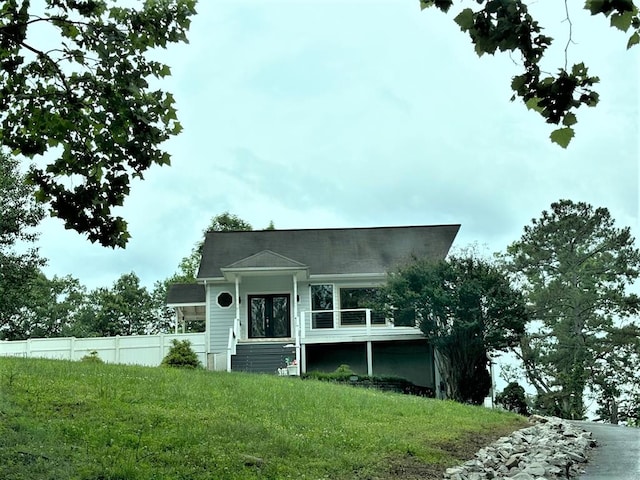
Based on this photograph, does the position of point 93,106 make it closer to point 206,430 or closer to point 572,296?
point 206,430

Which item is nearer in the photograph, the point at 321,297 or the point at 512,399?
the point at 512,399

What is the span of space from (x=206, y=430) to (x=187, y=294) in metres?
20.1

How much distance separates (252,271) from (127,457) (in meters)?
17.0

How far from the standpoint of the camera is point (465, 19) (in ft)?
17.3

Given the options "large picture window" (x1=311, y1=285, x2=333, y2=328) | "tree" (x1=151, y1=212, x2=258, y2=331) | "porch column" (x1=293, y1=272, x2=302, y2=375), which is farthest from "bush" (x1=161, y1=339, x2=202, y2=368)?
"tree" (x1=151, y1=212, x2=258, y2=331)

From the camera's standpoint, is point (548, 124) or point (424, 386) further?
point (424, 386)

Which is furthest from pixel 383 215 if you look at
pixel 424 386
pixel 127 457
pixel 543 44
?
pixel 543 44

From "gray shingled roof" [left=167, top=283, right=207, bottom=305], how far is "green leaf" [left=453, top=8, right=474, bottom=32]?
80.5 feet

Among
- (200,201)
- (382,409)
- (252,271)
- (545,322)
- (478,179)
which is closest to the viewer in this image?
(382,409)

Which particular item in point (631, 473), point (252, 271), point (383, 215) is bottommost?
point (631, 473)

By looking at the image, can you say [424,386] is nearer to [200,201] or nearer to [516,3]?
[200,201]

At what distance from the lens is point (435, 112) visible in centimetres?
1656

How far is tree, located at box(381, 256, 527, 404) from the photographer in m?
22.6

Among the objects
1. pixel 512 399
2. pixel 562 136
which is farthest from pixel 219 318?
pixel 562 136
